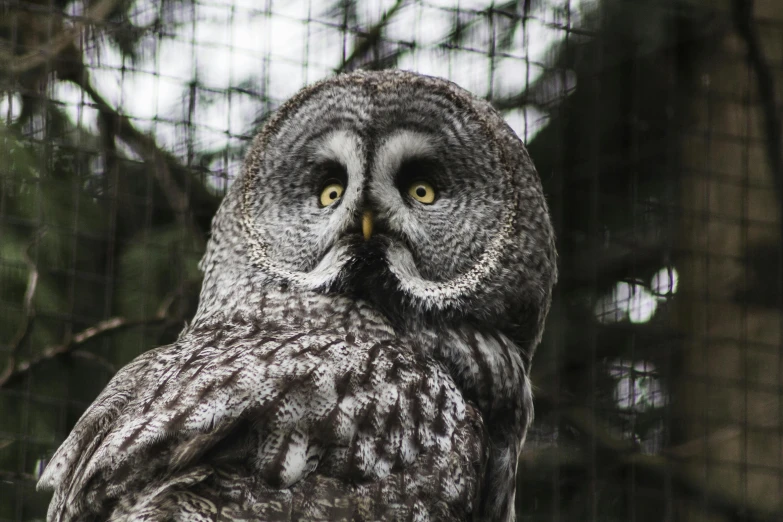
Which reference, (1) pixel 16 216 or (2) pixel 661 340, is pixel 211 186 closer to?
(1) pixel 16 216

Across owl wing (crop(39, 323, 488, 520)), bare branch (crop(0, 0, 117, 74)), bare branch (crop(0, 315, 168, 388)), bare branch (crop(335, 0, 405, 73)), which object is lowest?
owl wing (crop(39, 323, 488, 520))

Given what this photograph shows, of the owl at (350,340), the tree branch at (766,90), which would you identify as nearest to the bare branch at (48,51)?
the owl at (350,340)

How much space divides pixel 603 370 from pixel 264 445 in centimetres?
239

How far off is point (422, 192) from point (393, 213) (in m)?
0.12

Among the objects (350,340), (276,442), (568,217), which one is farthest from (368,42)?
(276,442)

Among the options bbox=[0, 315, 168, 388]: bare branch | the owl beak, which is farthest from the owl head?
bbox=[0, 315, 168, 388]: bare branch

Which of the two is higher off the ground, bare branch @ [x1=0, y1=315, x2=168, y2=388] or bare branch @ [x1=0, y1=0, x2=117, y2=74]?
bare branch @ [x1=0, y1=0, x2=117, y2=74]

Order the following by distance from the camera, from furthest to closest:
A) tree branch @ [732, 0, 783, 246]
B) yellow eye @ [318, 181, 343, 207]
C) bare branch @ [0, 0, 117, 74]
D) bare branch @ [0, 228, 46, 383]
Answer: tree branch @ [732, 0, 783, 246], bare branch @ [0, 0, 117, 74], bare branch @ [0, 228, 46, 383], yellow eye @ [318, 181, 343, 207]

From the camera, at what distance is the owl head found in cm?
208

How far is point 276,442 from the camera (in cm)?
170

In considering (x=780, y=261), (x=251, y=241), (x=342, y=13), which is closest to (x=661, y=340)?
(x=780, y=261)

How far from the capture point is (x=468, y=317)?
7.07ft

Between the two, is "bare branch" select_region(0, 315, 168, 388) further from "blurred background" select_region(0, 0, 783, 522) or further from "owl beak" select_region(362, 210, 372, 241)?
"owl beak" select_region(362, 210, 372, 241)

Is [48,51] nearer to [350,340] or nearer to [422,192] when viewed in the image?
[422,192]
